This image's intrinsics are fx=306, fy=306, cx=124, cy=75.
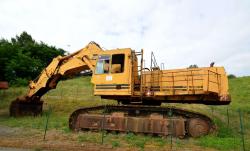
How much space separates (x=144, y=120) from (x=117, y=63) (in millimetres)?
3491

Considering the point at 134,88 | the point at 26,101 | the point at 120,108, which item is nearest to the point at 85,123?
the point at 120,108

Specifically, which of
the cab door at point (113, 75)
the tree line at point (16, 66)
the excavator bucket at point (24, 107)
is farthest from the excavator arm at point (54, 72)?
the tree line at point (16, 66)

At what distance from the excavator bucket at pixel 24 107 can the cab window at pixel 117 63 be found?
9339 millimetres

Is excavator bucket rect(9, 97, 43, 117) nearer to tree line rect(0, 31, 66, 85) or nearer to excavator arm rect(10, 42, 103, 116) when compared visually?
excavator arm rect(10, 42, 103, 116)

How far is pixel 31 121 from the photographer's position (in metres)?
20.1

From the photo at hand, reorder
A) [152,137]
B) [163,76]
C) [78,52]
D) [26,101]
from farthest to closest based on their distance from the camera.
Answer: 1. [26,101]
2. [78,52]
3. [163,76]
4. [152,137]

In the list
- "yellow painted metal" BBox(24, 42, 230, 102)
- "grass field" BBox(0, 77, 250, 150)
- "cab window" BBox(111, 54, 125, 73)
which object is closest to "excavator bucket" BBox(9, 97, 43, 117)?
"grass field" BBox(0, 77, 250, 150)

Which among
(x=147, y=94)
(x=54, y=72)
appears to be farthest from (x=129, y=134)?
(x=54, y=72)

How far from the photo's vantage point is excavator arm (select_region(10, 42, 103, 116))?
18.8 meters

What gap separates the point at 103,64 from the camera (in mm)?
17109

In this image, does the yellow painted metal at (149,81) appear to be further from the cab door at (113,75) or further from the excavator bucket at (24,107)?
the excavator bucket at (24,107)

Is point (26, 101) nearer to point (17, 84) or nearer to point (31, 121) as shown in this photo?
point (31, 121)

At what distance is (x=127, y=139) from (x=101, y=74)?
433 centimetres

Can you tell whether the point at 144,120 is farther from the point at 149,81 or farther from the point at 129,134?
the point at 149,81
